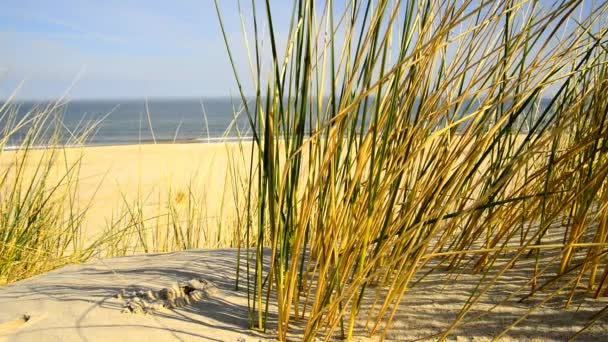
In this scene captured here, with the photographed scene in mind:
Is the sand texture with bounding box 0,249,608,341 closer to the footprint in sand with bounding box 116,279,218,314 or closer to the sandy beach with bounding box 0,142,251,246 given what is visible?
the footprint in sand with bounding box 116,279,218,314

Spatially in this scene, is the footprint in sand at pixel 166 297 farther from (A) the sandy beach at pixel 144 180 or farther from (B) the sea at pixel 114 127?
(A) the sandy beach at pixel 144 180

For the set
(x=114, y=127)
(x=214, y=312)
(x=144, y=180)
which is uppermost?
(x=114, y=127)

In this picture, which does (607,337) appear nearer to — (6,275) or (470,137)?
(470,137)

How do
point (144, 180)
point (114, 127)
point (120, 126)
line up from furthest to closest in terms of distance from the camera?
point (120, 126), point (114, 127), point (144, 180)

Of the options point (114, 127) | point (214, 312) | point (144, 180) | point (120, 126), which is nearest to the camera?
point (214, 312)

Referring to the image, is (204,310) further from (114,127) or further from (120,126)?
(120,126)

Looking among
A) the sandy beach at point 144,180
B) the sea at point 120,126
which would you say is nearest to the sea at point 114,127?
the sea at point 120,126

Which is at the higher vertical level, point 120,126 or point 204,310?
point 120,126

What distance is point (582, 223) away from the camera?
102 cm

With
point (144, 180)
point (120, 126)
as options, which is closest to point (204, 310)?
point (144, 180)

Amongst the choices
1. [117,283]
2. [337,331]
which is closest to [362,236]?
[337,331]

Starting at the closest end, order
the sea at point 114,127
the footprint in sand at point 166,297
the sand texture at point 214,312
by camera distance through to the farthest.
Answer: the sand texture at point 214,312 → the footprint in sand at point 166,297 → the sea at point 114,127

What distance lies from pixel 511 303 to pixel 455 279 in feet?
0.58

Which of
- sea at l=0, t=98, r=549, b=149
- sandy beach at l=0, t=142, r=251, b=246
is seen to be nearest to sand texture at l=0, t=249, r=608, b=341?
sea at l=0, t=98, r=549, b=149
